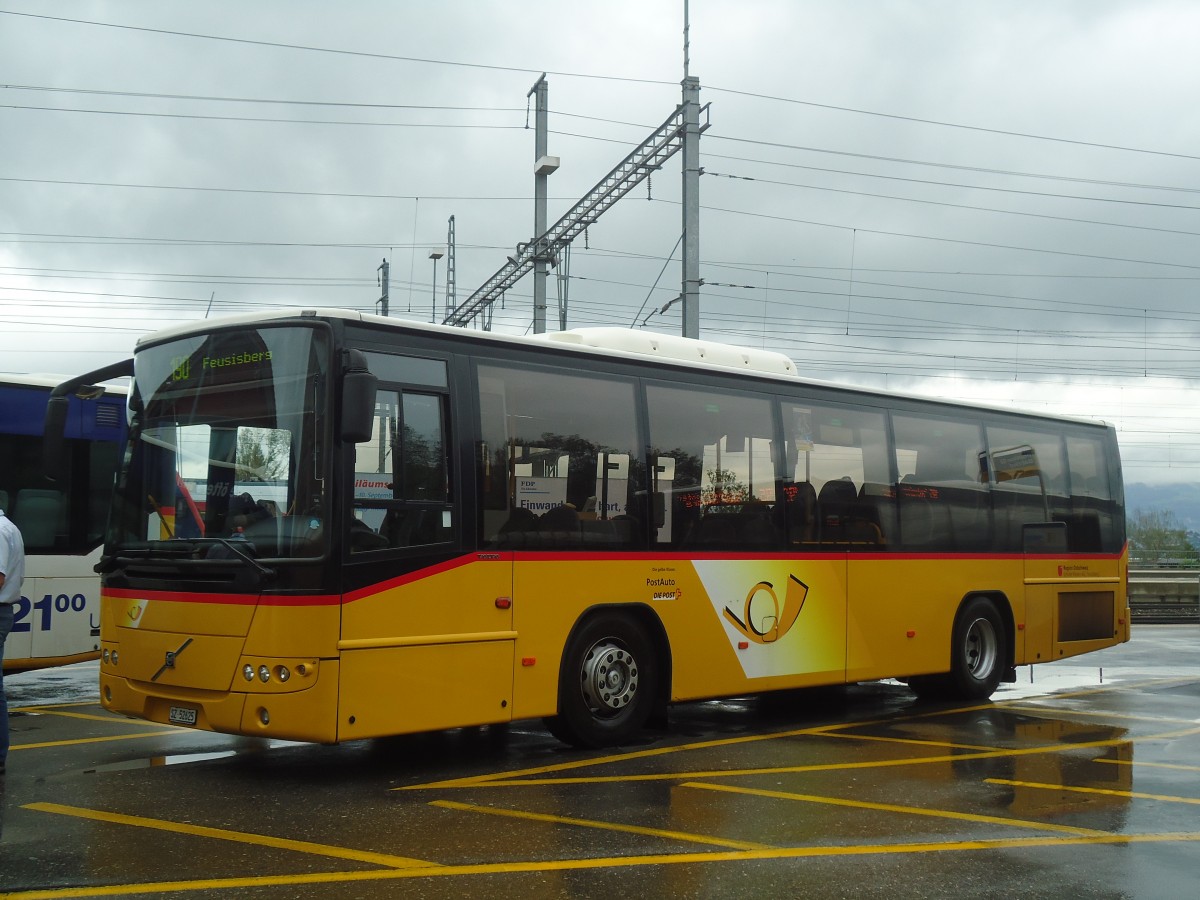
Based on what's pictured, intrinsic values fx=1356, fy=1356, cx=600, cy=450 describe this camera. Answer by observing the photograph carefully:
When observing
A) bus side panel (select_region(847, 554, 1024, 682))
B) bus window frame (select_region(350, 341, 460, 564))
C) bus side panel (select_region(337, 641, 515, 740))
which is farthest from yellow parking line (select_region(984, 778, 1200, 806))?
bus window frame (select_region(350, 341, 460, 564))

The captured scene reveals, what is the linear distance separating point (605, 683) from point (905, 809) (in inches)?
113

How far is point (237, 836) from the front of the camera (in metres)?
6.96

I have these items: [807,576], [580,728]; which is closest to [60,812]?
[580,728]

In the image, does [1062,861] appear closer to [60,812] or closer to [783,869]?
[783,869]

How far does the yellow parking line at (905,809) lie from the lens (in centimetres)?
739

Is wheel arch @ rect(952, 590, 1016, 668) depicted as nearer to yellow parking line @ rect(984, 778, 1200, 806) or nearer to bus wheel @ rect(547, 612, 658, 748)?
bus wheel @ rect(547, 612, 658, 748)

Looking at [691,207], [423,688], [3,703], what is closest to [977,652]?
[423,688]

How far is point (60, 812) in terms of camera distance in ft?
24.8

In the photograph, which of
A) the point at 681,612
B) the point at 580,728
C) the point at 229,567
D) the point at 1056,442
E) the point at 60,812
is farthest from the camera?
the point at 1056,442

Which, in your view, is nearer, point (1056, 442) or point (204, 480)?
point (204, 480)

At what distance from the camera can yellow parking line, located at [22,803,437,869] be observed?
6.47 m

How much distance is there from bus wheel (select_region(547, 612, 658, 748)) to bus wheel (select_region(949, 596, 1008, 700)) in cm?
457

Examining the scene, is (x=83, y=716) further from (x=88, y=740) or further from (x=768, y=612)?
(x=768, y=612)

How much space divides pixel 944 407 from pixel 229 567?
8151mm
